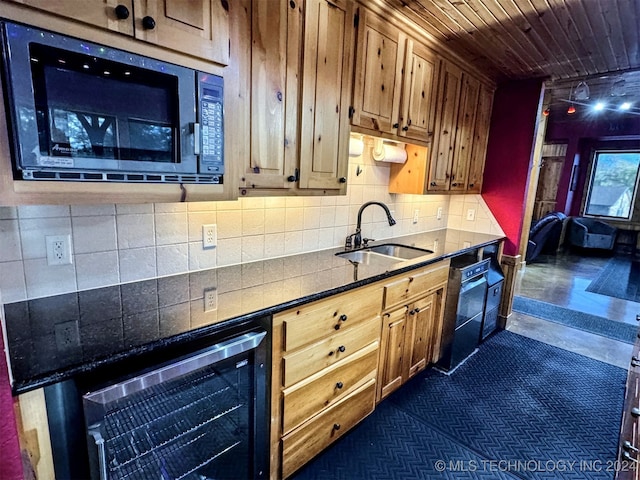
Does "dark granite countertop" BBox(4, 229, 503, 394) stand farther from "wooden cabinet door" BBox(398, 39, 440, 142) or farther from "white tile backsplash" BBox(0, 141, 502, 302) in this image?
"wooden cabinet door" BBox(398, 39, 440, 142)

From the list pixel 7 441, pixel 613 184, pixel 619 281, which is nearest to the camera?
pixel 7 441

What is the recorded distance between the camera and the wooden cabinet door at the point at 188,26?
1.05 m

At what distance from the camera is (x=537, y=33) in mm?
2346

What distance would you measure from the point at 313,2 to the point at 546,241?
729 centimetres

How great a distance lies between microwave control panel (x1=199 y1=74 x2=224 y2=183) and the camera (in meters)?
1.21

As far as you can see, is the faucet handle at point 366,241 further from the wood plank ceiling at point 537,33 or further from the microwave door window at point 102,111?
the microwave door window at point 102,111

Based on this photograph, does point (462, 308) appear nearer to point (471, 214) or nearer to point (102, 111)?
point (471, 214)

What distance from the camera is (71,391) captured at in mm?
914

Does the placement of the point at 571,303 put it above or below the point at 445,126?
below

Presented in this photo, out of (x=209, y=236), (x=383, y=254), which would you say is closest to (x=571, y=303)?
(x=383, y=254)

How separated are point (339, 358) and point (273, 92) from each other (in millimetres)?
1323

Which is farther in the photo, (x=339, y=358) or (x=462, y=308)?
(x=462, y=308)

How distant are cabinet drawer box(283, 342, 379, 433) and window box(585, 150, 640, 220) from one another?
8631 millimetres

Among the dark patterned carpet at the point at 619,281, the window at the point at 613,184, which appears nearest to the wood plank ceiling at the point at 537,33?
the dark patterned carpet at the point at 619,281
